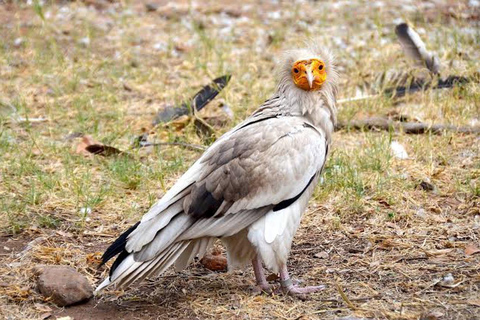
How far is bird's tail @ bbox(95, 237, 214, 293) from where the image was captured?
3713mm

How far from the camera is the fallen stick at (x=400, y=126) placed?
5.80 metres

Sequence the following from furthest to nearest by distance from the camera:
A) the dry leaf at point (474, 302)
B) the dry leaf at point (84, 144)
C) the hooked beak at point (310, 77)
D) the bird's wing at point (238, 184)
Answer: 1. the dry leaf at point (84, 144)
2. the hooked beak at point (310, 77)
3. the bird's wing at point (238, 184)
4. the dry leaf at point (474, 302)

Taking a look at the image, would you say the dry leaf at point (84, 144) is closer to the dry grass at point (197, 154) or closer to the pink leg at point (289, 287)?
the dry grass at point (197, 154)

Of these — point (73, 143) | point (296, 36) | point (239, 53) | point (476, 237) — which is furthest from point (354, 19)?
point (476, 237)

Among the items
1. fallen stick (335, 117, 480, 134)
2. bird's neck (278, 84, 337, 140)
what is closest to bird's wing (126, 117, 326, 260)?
bird's neck (278, 84, 337, 140)

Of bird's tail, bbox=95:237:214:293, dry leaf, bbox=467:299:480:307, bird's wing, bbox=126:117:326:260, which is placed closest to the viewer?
dry leaf, bbox=467:299:480:307

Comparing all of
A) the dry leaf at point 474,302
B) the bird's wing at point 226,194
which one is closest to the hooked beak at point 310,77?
the bird's wing at point 226,194

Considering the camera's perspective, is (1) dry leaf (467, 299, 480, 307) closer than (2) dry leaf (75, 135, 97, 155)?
Yes

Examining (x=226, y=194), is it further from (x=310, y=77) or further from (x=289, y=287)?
(x=310, y=77)

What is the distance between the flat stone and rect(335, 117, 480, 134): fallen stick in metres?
2.58

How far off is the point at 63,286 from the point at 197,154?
2.11 metres

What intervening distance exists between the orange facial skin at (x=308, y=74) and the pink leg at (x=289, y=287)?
968 millimetres

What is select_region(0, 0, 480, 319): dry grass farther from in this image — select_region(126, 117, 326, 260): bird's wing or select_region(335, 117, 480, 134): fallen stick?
select_region(126, 117, 326, 260): bird's wing

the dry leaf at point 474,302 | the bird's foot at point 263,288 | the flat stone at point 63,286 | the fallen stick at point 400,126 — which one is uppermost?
the flat stone at point 63,286
